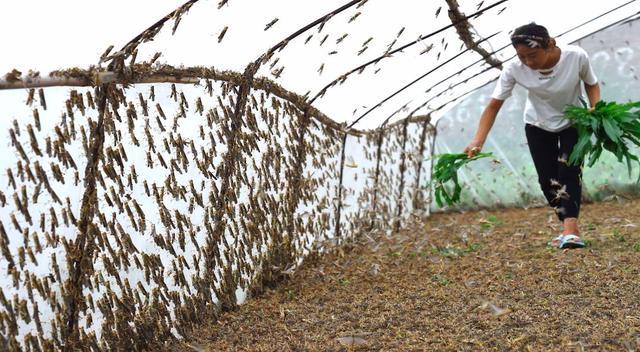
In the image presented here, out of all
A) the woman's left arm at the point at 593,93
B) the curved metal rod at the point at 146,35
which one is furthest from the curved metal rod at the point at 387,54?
the curved metal rod at the point at 146,35

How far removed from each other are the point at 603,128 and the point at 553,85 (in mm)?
446

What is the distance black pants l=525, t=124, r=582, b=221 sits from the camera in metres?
5.26

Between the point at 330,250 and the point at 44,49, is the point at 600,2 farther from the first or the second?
the point at 44,49

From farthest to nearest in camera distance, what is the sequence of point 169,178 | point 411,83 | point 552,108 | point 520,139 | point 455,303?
point 520,139
point 411,83
point 552,108
point 455,303
point 169,178

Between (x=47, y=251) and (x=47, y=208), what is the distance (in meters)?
0.16

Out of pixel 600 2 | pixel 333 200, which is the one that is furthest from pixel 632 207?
pixel 333 200

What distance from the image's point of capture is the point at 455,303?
4254 mm

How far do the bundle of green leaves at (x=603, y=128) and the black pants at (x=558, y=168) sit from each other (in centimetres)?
24

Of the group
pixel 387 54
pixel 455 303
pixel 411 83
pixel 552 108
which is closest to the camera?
pixel 455 303

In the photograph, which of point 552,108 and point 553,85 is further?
point 552,108

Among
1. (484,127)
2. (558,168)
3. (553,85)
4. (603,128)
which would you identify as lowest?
(558,168)

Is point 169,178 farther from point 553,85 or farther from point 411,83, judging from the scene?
point 411,83

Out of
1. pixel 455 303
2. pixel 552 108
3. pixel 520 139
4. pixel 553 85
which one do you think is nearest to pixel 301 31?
pixel 455 303


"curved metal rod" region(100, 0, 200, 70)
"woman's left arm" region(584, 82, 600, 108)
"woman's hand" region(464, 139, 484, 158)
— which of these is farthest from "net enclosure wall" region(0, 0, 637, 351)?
"woman's left arm" region(584, 82, 600, 108)
